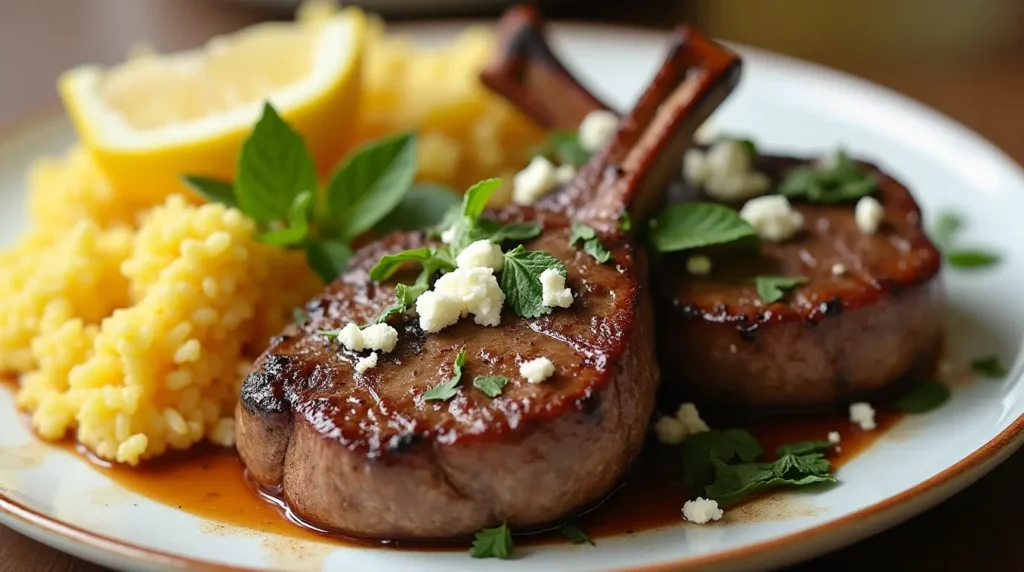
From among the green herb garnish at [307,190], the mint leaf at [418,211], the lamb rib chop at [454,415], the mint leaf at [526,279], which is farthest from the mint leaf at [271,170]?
the mint leaf at [526,279]

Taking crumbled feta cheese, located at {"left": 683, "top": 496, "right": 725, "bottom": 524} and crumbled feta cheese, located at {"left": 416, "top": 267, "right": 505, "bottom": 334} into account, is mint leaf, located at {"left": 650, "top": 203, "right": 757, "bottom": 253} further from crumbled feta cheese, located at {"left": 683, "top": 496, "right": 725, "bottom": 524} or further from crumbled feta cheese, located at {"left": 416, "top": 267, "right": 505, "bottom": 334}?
crumbled feta cheese, located at {"left": 683, "top": 496, "right": 725, "bottom": 524}

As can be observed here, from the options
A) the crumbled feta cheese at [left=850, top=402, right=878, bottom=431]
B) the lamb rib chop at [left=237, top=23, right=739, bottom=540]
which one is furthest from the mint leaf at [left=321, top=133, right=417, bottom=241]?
the crumbled feta cheese at [left=850, top=402, right=878, bottom=431]

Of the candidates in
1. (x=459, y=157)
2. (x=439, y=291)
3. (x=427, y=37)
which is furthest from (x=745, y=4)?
(x=439, y=291)

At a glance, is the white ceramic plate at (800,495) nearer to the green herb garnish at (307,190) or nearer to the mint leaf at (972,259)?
the mint leaf at (972,259)

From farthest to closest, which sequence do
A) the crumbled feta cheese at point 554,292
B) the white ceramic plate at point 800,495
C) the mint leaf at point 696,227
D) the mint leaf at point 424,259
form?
the mint leaf at point 696,227, the mint leaf at point 424,259, the crumbled feta cheese at point 554,292, the white ceramic plate at point 800,495

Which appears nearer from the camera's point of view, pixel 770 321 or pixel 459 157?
pixel 770 321

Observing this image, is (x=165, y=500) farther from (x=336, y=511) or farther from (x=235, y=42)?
(x=235, y=42)

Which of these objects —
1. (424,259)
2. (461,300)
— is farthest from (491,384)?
(424,259)
